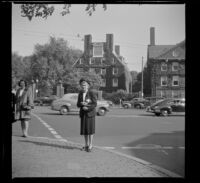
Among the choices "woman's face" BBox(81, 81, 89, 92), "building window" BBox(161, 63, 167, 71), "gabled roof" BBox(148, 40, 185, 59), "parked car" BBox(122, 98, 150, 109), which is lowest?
"parked car" BBox(122, 98, 150, 109)

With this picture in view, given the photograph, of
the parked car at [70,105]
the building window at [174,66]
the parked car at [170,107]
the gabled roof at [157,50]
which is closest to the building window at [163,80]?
the building window at [174,66]

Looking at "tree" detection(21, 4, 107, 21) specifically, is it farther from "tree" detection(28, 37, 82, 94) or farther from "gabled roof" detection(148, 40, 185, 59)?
"gabled roof" detection(148, 40, 185, 59)

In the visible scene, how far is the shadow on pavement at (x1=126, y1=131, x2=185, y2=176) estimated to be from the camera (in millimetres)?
6682

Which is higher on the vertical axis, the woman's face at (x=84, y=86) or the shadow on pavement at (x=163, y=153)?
the woman's face at (x=84, y=86)

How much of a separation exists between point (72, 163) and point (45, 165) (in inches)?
22.0

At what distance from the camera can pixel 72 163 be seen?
245 inches

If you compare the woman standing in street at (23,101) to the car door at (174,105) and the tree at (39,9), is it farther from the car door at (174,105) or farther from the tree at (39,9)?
the car door at (174,105)

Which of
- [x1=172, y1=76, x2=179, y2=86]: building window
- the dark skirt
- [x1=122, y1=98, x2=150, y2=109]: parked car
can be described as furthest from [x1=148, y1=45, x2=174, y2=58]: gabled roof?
the dark skirt

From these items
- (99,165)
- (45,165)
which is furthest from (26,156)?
(99,165)

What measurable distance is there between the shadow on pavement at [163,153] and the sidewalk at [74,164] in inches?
22.6

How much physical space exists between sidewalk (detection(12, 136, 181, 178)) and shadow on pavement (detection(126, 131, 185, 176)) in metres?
0.57

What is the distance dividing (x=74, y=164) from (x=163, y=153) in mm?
2916

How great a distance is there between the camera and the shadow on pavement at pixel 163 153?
6.68 metres
